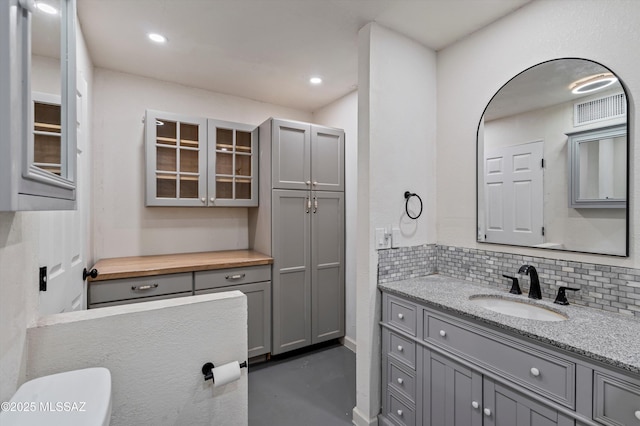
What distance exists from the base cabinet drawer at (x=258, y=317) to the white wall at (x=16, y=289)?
1524mm

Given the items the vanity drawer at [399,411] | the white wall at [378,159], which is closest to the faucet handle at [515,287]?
the white wall at [378,159]

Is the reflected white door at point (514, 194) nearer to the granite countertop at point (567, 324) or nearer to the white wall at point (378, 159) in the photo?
the granite countertop at point (567, 324)

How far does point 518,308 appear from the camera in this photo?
1.62 meters

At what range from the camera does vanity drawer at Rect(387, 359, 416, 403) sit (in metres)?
1.66

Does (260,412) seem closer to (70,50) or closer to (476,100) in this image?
(70,50)

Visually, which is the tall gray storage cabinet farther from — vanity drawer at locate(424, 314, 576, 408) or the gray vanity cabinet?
vanity drawer at locate(424, 314, 576, 408)

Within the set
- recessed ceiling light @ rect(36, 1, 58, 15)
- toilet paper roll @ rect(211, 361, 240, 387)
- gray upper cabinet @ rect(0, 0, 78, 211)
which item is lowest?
toilet paper roll @ rect(211, 361, 240, 387)

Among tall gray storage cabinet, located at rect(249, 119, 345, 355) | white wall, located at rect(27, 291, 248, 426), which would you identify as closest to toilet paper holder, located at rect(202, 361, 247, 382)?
white wall, located at rect(27, 291, 248, 426)

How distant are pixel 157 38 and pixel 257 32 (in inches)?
28.7

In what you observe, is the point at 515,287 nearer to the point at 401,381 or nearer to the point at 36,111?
the point at 401,381

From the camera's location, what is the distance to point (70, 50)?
918mm

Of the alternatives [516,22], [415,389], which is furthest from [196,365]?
[516,22]

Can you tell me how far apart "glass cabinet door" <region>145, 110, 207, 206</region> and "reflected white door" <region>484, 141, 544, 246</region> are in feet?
7.65

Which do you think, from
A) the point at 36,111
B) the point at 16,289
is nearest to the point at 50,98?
the point at 36,111
